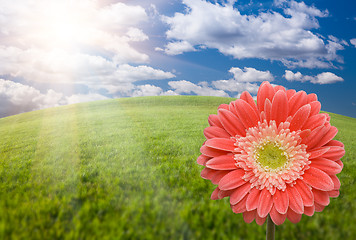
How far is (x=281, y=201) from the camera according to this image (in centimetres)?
142

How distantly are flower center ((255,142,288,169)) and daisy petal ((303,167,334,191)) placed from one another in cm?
14

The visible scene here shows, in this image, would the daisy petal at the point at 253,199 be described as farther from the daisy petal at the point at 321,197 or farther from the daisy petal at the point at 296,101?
the daisy petal at the point at 296,101

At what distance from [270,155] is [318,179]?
0.90 ft

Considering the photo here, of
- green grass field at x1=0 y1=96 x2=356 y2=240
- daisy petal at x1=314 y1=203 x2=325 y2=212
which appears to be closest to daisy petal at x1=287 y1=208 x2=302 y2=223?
daisy petal at x1=314 y1=203 x2=325 y2=212

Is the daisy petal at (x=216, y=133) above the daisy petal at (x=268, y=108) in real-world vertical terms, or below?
below

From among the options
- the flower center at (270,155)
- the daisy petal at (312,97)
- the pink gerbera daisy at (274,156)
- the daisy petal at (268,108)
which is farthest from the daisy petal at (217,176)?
the daisy petal at (312,97)

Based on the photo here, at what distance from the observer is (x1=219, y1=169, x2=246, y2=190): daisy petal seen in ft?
4.72

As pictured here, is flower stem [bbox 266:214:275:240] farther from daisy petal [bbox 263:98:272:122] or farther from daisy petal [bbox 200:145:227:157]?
daisy petal [bbox 263:98:272:122]

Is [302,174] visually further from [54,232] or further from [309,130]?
[54,232]

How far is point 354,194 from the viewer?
177 inches

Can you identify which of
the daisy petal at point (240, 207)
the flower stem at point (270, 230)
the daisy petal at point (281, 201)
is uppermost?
the daisy petal at point (281, 201)

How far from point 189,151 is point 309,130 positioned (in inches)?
227

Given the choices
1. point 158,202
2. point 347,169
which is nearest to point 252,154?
point 158,202

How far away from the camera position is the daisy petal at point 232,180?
1.44m
